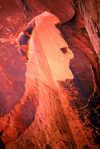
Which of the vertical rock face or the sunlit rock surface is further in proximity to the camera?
the sunlit rock surface

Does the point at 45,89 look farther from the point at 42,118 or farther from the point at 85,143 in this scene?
the point at 85,143

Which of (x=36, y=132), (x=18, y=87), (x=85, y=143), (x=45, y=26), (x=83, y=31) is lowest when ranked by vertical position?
(x=85, y=143)

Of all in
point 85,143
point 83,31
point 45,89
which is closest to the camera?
point 85,143

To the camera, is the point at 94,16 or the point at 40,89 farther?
the point at 40,89

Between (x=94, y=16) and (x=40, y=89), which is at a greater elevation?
(x=94, y=16)

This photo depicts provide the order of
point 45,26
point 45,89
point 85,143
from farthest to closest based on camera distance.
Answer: point 45,26, point 45,89, point 85,143

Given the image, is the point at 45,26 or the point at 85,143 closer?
the point at 85,143

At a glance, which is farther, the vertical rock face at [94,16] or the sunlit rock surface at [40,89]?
the sunlit rock surface at [40,89]

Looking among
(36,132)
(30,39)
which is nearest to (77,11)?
(30,39)
